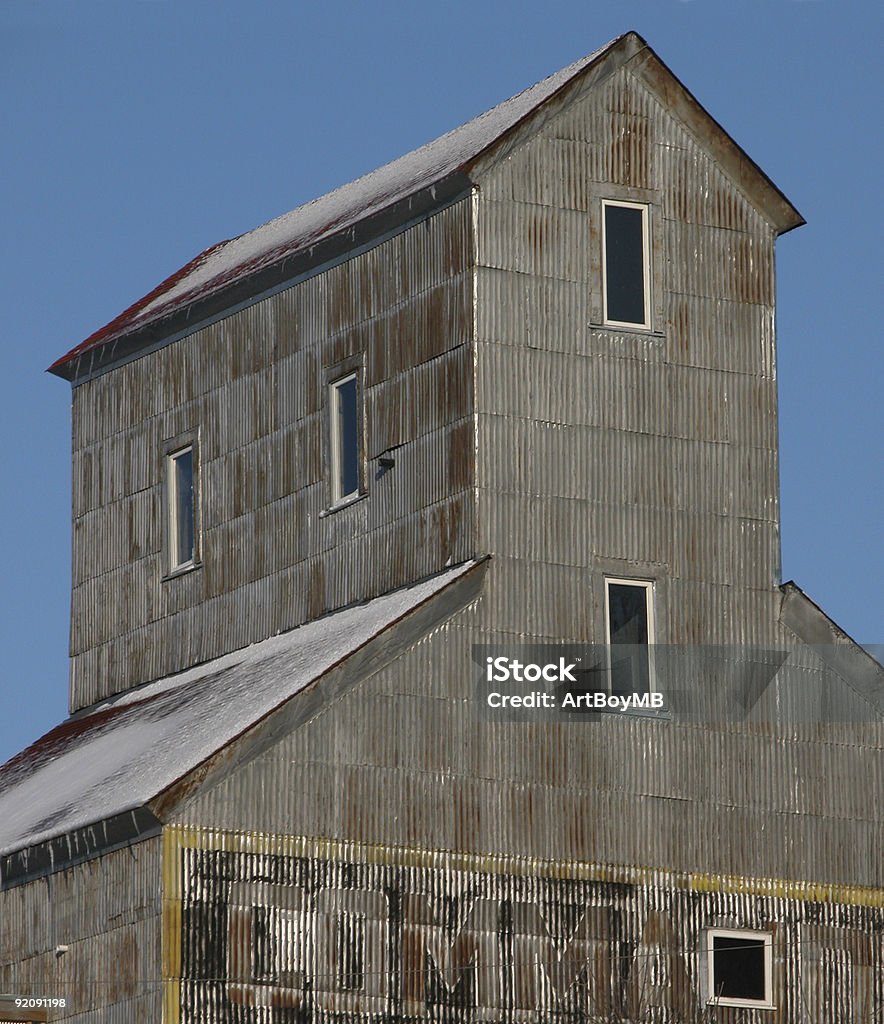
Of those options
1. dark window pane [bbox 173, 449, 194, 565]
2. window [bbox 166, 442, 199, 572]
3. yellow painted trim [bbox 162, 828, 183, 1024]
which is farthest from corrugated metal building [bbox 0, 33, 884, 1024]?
dark window pane [bbox 173, 449, 194, 565]

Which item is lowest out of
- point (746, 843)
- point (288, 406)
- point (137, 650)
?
point (746, 843)

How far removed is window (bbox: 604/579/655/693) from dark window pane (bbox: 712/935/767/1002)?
462 cm

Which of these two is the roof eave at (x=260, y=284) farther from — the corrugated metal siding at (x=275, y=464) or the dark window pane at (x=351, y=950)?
the dark window pane at (x=351, y=950)

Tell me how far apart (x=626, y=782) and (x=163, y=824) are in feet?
28.0

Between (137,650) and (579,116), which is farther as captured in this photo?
(137,650)

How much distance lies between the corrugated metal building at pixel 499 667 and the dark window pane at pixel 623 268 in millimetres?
67

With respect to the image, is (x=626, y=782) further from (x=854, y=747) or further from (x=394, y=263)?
(x=394, y=263)

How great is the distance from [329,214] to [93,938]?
16.4 metres

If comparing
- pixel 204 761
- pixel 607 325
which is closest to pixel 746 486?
pixel 607 325

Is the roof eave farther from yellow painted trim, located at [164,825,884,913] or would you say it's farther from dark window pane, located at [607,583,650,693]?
yellow painted trim, located at [164,825,884,913]

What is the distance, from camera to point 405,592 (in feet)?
173

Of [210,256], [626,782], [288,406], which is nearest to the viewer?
[626,782]

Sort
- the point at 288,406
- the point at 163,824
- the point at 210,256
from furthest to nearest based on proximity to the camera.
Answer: the point at 210,256 → the point at 288,406 → the point at 163,824

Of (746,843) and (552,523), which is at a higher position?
(552,523)
